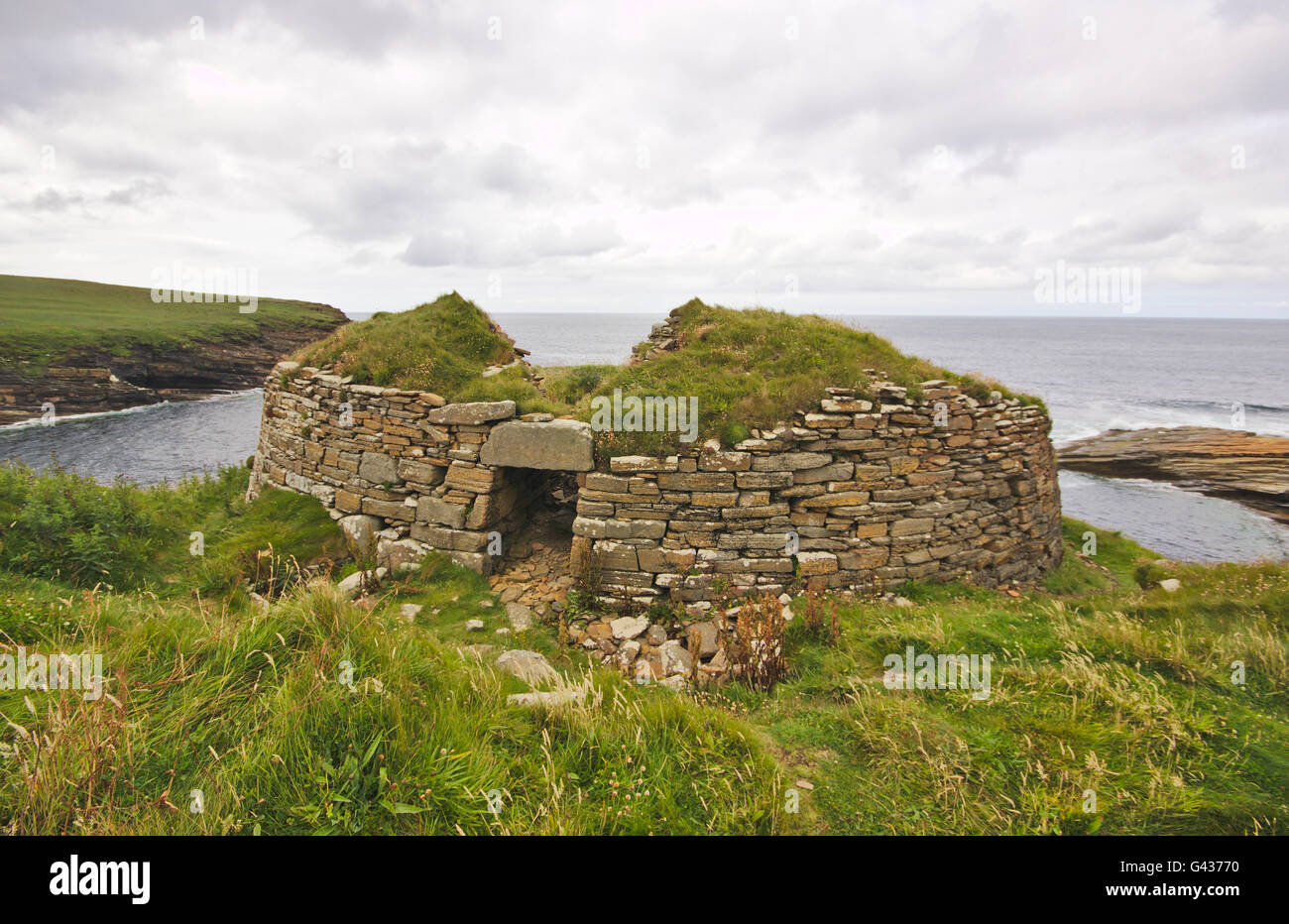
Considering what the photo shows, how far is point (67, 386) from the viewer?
33531 mm

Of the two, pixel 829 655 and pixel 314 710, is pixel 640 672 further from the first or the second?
pixel 314 710

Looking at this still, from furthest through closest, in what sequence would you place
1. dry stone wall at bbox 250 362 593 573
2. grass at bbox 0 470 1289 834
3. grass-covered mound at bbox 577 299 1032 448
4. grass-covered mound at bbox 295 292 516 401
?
grass-covered mound at bbox 295 292 516 401 < dry stone wall at bbox 250 362 593 573 < grass-covered mound at bbox 577 299 1032 448 < grass at bbox 0 470 1289 834

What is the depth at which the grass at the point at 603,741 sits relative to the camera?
2.77 metres

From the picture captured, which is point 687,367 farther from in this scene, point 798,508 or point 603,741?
point 603,741

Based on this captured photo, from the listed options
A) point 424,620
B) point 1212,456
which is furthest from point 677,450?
point 1212,456

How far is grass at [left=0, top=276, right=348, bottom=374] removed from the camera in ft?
119

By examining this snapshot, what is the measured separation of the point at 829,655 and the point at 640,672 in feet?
7.23

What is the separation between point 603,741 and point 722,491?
4.93 metres

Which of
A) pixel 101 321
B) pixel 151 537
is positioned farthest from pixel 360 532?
pixel 101 321

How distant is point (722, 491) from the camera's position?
26.6ft

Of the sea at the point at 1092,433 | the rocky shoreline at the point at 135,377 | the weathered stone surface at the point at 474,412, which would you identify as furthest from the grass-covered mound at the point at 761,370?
the rocky shoreline at the point at 135,377

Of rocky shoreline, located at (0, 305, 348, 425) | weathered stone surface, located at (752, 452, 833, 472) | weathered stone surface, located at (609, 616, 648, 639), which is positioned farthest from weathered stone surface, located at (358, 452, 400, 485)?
rocky shoreline, located at (0, 305, 348, 425)

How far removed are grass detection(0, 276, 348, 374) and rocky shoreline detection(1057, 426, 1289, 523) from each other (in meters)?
61.0

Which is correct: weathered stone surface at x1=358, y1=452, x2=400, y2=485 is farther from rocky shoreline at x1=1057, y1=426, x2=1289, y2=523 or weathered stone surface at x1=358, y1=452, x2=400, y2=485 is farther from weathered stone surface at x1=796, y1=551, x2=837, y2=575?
rocky shoreline at x1=1057, y1=426, x2=1289, y2=523
